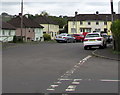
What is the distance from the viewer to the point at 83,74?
11.8m

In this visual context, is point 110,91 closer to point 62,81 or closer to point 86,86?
point 86,86

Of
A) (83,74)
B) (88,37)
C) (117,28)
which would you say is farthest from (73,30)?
(83,74)

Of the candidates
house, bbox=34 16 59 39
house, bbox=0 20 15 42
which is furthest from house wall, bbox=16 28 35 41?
house, bbox=34 16 59 39

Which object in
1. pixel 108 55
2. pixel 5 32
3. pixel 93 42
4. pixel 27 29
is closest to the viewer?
pixel 108 55

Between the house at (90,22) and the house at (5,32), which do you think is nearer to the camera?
the house at (5,32)

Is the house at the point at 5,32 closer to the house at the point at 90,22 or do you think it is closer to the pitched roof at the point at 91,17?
the house at the point at 90,22

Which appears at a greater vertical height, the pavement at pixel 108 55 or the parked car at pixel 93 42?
the parked car at pixel 93 42

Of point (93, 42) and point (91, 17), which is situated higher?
point (91, 17)

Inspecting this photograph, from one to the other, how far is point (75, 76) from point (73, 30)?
90.7 meters

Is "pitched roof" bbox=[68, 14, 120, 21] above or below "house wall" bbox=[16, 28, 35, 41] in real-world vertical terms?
above

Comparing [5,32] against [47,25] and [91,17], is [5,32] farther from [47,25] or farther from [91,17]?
[91,17]

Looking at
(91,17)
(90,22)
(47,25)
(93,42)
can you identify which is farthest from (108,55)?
(91,17)

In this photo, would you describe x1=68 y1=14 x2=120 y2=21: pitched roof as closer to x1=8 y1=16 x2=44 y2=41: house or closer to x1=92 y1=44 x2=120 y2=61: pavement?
x1=8 y1=16 x2=44 y2=41: house

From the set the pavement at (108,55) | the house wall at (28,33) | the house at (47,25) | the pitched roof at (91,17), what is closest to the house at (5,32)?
the house wall at (28,33)
